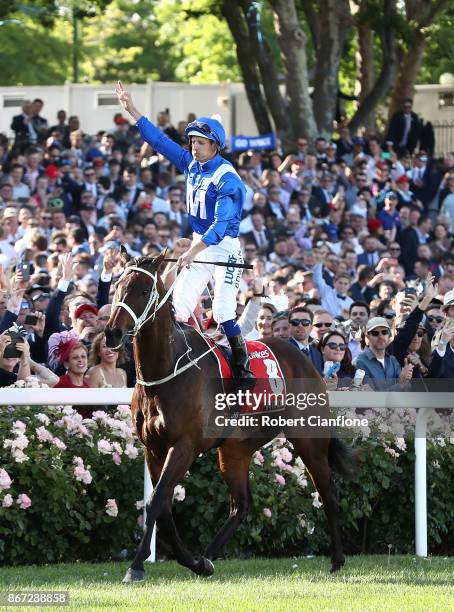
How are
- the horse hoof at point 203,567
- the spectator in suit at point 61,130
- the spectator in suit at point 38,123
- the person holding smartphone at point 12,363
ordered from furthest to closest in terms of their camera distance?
1. the spectator in suit at point 38,123
2. the spectator in suit at point 61,130
3. the person holding smartphone at point 12,363
4. the horse hoof at point 203,567

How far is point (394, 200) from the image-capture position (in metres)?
21.9

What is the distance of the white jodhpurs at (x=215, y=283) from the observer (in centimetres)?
884

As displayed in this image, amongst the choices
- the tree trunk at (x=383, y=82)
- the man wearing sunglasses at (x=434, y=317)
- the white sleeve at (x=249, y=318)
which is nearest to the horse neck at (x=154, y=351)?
the white sleeve at (x=249, y=318)

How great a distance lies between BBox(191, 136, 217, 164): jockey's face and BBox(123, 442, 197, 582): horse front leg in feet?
5.79

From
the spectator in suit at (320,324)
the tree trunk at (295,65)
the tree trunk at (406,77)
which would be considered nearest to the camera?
the spectator in suit at (320,324)

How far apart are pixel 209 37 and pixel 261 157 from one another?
1950cm

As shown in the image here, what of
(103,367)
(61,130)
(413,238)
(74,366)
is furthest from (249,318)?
(61,130)

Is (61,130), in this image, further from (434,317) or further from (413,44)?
(434,317)

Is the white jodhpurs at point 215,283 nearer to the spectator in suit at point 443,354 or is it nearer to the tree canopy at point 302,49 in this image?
the spectator in suit at point 443,354

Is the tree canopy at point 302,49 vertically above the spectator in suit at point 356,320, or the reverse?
the tree canopy at point 302,49

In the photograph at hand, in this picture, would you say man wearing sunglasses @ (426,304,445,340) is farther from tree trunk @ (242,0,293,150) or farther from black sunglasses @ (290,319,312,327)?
tree trunk @ (242,0,293,150)

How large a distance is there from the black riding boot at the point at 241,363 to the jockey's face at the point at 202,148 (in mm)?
1109

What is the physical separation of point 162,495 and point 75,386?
1.82 meters

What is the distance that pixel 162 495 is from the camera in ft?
26.6
